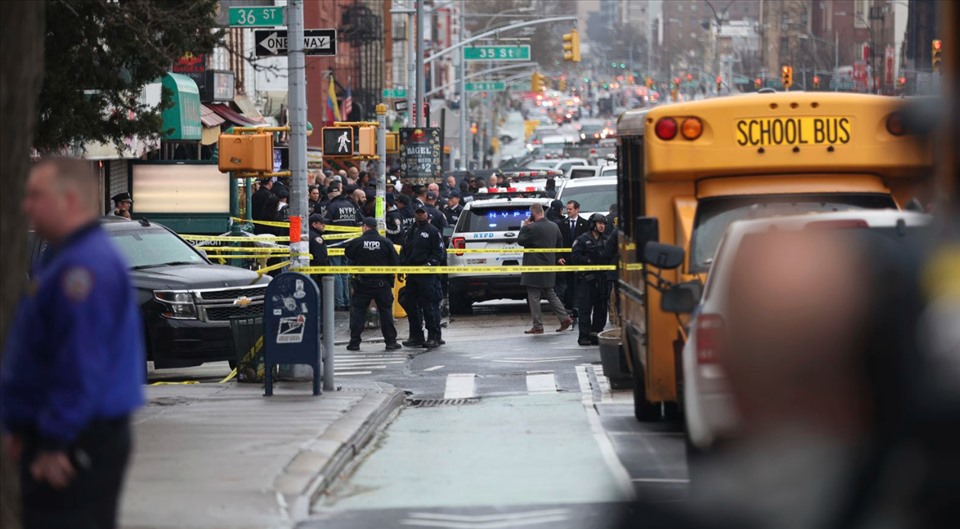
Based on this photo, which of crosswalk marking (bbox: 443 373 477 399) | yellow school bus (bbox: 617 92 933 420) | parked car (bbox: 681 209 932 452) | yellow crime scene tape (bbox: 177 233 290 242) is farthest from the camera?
yellow crime scene tape (bbox: 177 233 290 242)

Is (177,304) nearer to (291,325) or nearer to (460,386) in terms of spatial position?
(291,325)

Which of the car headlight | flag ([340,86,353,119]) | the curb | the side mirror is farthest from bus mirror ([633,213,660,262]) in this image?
flag ([340,86,353,119])

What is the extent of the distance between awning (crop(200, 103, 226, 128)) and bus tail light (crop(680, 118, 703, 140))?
71.4ft

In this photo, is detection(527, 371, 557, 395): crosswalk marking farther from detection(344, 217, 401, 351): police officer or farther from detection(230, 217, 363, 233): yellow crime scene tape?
detection(230, 217, 363, 233): yellow crime scene tape

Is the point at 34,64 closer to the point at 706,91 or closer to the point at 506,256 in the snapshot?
the point at 506,256

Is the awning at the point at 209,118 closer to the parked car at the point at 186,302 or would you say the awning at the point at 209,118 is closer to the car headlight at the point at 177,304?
the parked car at the point at 186,302

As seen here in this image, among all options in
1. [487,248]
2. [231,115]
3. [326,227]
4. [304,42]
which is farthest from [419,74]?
[304,42]

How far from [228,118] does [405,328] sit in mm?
13337

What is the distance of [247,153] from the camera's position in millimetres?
18219

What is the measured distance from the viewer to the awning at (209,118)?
33.8 metres

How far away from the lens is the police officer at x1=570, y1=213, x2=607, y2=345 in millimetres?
21547

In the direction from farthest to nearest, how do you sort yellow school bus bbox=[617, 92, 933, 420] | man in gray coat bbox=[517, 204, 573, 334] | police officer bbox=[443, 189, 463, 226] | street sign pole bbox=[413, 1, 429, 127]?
1. street sign pole bbox=[413, 1, 429, 127]
2. police officer bbox=[443, 189, 463, 226]
3. man in gray coat bbox=[517, 204, 573, 334]
4. yellow school bus bbox=[617, 92, 933, 420]

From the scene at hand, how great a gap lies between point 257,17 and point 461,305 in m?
7.93

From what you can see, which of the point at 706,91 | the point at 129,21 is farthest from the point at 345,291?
the point at 706,91
